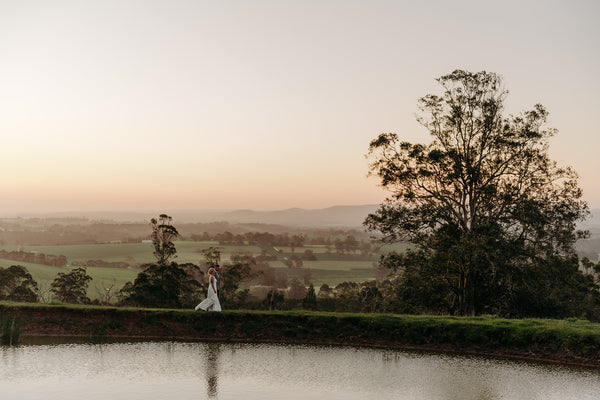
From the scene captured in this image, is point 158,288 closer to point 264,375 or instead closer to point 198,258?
point 264,375

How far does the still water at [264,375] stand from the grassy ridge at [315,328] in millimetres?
1247

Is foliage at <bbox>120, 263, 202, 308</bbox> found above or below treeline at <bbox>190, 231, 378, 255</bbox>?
below

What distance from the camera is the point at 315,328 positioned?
1950cm

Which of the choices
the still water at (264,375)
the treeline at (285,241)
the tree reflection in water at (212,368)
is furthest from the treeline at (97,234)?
the still water at (264,375)

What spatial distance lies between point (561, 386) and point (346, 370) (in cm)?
517

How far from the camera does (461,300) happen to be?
26406 millimetres

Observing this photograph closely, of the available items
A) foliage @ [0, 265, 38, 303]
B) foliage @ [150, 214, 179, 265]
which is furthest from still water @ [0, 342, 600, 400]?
foliage @ [0, 265, 38, 303]

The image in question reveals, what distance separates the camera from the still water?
39.5 feet

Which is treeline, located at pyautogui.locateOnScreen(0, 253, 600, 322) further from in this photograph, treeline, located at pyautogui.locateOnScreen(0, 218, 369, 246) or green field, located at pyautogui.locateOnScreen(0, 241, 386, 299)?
treeline, located at pyautogui.locateOnScreen(0, 218, 369, 246)

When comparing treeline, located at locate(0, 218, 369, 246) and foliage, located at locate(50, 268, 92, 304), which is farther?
treeline, located at locate(0, 218, 369, 246)

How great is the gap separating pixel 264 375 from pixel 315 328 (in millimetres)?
5912

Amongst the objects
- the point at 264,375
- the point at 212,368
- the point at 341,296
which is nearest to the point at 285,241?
the point at 341,296

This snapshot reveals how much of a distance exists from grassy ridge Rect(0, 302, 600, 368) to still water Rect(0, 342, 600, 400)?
125 cm

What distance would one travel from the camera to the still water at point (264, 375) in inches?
474
